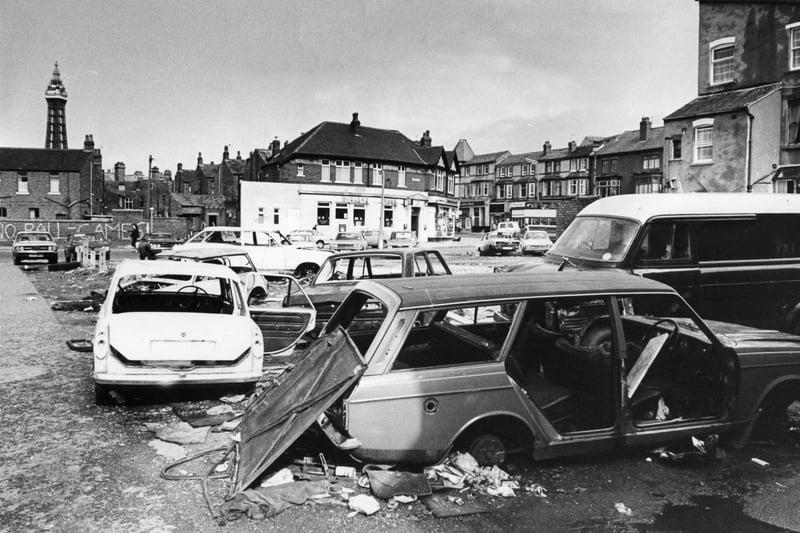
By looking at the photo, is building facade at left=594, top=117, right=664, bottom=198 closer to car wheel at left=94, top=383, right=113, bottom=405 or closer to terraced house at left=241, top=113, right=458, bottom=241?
terraced house at left=241, top=113, right=458, bottom=241

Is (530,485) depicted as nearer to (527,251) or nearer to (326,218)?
(527,251)

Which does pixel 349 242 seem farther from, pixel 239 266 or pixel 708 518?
pixel 708 518

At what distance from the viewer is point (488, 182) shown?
8769 centimetres

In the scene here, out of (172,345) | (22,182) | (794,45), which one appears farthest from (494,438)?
(22,182)

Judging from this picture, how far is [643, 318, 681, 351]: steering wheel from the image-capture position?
507cm

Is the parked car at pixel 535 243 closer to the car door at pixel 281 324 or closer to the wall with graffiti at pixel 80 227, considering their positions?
the car door at pixel 281 324

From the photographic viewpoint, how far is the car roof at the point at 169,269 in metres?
7.25

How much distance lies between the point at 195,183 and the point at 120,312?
270 ft

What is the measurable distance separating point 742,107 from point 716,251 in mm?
Answer: 16664

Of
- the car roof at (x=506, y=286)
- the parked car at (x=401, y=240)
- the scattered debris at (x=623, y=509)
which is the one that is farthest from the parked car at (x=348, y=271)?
the parked car at (x=401, y=240)

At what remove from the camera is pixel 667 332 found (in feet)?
16.9

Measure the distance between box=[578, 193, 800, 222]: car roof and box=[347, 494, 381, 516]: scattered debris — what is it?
625 centimetres

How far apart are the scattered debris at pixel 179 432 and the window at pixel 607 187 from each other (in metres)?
66.3

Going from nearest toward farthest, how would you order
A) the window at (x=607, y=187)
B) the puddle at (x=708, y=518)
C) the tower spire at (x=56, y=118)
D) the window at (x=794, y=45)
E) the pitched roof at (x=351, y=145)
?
the puddle at (x=708, y=518), the window at (x=794, y=45), the pitched roof at (x=351, y=145), the window at (x=607, y=187), the tower spire at (x=56, y=118)
